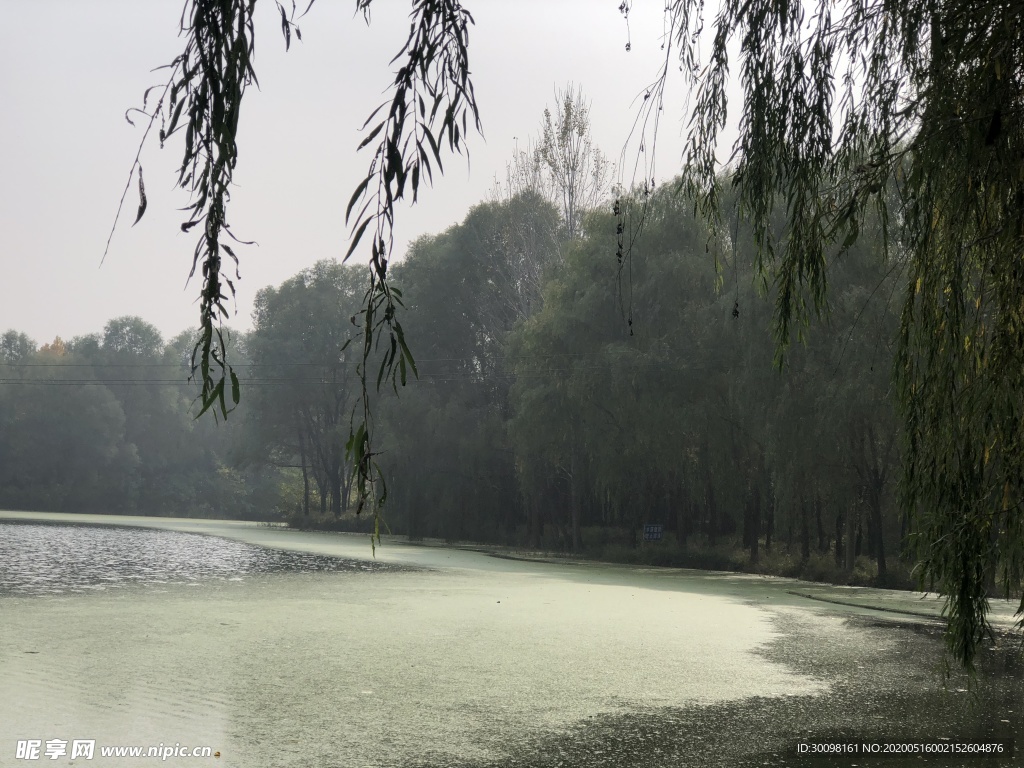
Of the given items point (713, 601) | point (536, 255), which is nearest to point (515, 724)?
point (713, 601)

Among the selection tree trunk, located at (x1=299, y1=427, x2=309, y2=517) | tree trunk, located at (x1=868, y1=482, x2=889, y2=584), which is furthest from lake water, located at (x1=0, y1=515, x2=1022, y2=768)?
tree trunk, located at (x1=299, y1=427, x2=309, y2=517)

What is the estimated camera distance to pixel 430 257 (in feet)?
101

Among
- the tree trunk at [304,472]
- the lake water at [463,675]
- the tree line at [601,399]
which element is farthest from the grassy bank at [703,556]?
the tree trunk at [304,472]

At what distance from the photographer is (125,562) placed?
1717cm

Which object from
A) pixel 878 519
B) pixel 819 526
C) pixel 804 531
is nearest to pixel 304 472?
pixel 819 526

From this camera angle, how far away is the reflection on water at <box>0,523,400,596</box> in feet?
43.7

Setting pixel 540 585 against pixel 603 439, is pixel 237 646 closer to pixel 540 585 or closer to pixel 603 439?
pixel 540 585

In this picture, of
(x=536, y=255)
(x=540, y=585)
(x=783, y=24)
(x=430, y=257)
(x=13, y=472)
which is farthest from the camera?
(x=13, y=472)

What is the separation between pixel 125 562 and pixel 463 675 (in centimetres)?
1194

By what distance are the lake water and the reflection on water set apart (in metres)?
0.33

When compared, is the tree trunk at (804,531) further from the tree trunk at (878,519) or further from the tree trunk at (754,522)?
the tree trunk at (878,519)

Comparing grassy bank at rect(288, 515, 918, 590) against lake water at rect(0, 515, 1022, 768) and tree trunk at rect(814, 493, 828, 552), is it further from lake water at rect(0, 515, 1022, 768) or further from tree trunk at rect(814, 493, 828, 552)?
lake water at rect(0, 515, 1022, 768)

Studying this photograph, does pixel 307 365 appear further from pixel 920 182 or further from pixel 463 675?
pixel 920 182

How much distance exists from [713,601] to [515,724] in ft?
24.6
